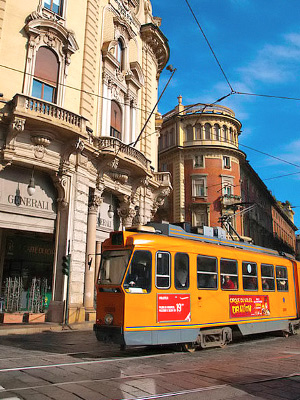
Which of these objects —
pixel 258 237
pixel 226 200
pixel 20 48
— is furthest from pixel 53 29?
pixel 258 237

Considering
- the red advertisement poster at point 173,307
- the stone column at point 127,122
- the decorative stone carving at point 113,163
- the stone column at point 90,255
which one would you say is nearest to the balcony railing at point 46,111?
the decorative stone carving at point 113,163

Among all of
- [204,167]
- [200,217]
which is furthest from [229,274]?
[204,167]

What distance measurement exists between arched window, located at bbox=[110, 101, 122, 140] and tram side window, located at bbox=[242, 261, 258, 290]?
10911 millimetres

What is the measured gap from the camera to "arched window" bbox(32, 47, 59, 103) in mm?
15500

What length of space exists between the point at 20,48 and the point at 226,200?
83.8 ft

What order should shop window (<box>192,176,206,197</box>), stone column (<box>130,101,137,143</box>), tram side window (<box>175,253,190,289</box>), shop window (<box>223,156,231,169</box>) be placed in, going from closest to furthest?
tram side window (<box>175,253,190,289</box>)
stone column (<box>130,101,137,143</box>)
shop window (<box>192,176,206,197</box>)
shop window (<box>223,156,231,169</box>)

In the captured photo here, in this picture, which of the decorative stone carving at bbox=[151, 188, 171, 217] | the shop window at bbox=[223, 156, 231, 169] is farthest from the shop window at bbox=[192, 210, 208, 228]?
the decorative stone carving at bbox=[151, 188, 171, 217]

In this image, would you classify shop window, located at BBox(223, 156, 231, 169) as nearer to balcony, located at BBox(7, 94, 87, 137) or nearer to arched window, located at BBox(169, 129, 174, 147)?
arched window, located at BBox(169, 129, 174, 147)

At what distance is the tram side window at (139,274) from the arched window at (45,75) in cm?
1009

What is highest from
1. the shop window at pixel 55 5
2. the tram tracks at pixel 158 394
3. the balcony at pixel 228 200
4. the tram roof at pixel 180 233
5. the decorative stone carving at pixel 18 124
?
the shop window at pixel 55 5

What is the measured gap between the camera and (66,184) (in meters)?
15.5

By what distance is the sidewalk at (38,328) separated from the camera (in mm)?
12125

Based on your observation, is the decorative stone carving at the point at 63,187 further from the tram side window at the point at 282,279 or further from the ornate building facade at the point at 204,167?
the ornate building facade at the point at 204,167

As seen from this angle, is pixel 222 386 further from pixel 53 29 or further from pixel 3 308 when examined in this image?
pixel 53 29
